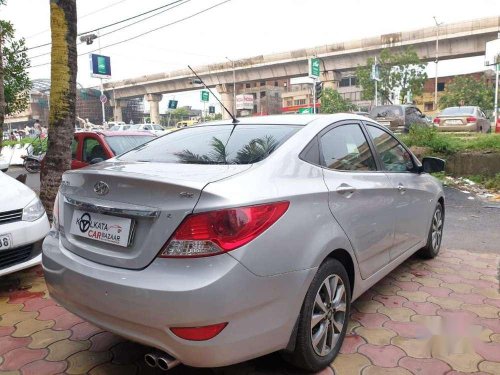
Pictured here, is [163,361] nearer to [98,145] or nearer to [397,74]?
[98,145]

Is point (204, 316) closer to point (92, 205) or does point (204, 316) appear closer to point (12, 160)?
point (92, 205)

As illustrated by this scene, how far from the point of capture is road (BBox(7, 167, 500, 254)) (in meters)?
5.10

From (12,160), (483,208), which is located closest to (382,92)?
(12,160)

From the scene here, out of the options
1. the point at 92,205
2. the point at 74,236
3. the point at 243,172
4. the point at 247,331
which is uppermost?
the point at 243,172

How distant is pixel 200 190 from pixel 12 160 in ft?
63.9

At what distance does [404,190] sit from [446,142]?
7287 millimetres

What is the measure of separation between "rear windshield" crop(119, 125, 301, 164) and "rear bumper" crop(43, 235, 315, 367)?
0.71 m

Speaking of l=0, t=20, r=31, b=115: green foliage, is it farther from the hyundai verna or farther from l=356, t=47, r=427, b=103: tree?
l=356, t=47, r=427, b=103: tree

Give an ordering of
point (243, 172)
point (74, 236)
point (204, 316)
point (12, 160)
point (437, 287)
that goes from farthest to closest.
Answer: point (12, 160) → point (437, 287) → point (74, 236) → point (243, 172) → point (204, 316)

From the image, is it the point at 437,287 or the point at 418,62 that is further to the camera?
the point at 418,62

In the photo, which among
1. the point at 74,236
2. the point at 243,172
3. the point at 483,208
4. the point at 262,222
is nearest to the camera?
the point at 262,222

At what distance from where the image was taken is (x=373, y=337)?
2.81m

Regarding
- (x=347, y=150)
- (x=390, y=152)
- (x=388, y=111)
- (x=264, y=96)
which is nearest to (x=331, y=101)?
(x=388, y=111)

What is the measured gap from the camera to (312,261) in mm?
2201
